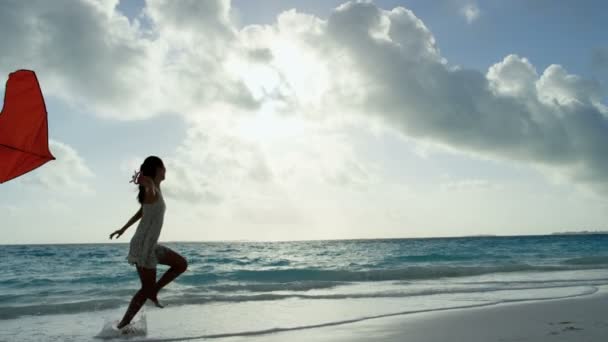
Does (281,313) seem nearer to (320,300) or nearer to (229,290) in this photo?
(320,300)

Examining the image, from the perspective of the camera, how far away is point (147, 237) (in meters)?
5.98

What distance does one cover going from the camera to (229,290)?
13602 millimetres

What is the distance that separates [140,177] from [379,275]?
1389 centimetres

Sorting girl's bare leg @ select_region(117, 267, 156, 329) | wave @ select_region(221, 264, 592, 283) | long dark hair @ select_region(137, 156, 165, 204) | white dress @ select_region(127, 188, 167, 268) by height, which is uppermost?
long dark hair @ select_region(137, 156, 165, 204)

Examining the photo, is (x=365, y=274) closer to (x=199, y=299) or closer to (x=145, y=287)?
(x=199, y=299)

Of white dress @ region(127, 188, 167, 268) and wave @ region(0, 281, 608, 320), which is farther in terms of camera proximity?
wave @ region(0, 281, 608, 320)

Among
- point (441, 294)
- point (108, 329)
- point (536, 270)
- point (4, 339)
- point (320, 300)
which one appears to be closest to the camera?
point (108, 329)

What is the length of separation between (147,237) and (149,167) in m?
0.84

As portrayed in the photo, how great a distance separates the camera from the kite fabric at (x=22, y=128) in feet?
17.1

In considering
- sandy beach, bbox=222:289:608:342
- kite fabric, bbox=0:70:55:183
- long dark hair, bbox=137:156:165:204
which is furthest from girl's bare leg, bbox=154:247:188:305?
kite fabric, bbox=0:70:55:183

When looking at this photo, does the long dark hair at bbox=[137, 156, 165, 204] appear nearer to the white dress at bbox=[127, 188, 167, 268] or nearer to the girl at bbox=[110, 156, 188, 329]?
the girl at bbox=[110, 156, 188, 329]

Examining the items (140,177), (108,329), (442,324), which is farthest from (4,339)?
(442,324)

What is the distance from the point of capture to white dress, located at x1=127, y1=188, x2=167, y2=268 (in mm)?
5988

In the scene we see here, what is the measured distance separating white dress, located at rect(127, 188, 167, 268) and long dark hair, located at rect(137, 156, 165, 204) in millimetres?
178
